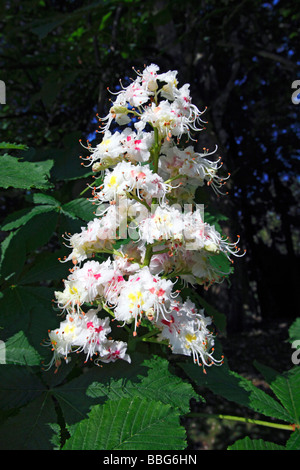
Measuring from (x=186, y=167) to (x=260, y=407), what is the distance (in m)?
0.72

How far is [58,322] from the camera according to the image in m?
1.11

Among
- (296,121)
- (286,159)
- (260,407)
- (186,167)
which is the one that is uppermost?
(296,121)

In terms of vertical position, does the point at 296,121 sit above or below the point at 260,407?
above

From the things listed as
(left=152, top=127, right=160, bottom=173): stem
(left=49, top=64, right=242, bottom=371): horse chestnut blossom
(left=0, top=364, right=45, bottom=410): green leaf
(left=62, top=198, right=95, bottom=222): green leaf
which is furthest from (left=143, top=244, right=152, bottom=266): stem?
(left=0, top=364, right=45, bottom=410): green leaf

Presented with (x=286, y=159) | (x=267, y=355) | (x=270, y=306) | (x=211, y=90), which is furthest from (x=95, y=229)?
(x=270, y=306)

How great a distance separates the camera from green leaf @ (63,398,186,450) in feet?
2.63

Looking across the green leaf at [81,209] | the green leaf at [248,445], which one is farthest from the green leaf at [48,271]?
the green leaf at [248,445]

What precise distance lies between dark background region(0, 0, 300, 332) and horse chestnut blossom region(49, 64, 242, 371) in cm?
68

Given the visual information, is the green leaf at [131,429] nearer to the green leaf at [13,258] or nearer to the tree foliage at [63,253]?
the tree foliage at [63,253]

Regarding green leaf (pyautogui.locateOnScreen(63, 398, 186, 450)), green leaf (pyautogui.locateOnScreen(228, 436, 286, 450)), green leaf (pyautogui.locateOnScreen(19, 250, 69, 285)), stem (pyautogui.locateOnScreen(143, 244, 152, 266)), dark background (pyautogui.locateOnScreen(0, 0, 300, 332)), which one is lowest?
green leaf (pyautogui.locateOnScreen(228, 436, 286, 450))

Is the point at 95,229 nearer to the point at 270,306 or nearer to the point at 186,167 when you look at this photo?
the point at 186,167

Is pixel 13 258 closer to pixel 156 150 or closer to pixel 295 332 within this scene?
pixel 156 150

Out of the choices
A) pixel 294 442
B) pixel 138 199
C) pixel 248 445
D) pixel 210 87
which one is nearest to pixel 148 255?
pixel 138 199

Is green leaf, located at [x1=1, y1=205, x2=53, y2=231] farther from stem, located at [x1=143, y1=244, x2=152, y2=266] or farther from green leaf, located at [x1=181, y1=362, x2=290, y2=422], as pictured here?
green leaf, located at [x1=181, y1=362, x2=290, y2=422]
